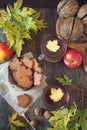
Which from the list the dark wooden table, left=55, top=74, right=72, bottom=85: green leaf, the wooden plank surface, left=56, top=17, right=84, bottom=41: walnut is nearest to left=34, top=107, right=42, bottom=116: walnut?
the dark wooden table

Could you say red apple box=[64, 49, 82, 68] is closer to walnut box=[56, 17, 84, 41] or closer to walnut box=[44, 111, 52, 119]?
walnut box=[56, 17, 84, 41]

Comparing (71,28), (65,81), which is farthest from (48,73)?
(71,28)

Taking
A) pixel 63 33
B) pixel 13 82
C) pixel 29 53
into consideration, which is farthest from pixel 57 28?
pixel 13 82

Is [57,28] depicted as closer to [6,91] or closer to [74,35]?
[74,35]

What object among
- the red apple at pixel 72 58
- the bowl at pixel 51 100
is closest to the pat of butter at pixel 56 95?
the bowl at pixel 51 100

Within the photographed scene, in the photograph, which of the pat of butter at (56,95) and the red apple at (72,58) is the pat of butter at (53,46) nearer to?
the red apple at (72,58)
